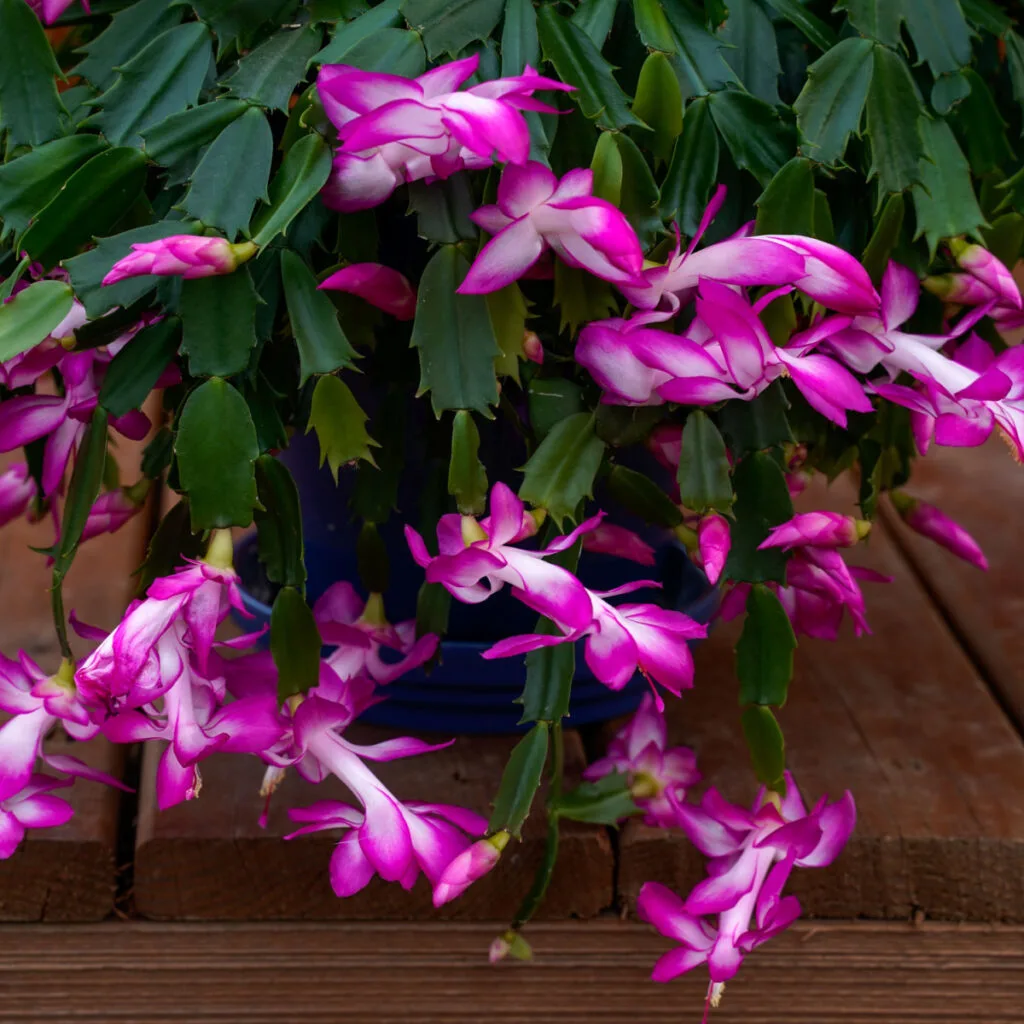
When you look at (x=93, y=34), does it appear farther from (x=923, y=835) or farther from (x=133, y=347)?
(x=923, y=835)

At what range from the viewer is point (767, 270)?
0.47m

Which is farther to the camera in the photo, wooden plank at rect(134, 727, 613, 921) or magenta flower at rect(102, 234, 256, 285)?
wooden plank at rect(134, 727, 613, 921)

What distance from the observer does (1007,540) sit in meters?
1.05

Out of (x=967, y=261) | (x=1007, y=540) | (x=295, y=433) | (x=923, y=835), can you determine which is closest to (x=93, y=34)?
(x=295, y=433)

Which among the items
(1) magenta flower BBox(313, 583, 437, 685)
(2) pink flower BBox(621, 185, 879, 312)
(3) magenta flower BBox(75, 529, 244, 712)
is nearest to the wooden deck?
(1) magenta flower BBox(313, 583, 437, 685)

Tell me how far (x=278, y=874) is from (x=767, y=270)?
1.33ft

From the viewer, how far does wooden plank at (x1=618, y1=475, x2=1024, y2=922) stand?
2.19 ft

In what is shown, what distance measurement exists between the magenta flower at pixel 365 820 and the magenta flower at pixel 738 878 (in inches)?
3.8

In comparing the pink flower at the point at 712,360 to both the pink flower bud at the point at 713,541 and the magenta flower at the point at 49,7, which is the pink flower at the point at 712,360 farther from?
the magenta flower at the point at 49,7

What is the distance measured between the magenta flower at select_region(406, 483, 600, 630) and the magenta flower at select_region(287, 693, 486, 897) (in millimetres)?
88

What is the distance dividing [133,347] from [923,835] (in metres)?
0.48

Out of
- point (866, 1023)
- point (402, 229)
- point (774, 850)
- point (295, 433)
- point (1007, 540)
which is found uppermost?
point (402, 229)

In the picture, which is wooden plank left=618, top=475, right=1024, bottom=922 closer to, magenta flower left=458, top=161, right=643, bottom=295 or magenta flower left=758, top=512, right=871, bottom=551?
magenta flower left=758, top=512, right=871, bottom=551

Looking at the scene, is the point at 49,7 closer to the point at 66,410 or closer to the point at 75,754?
the point at 66,410
